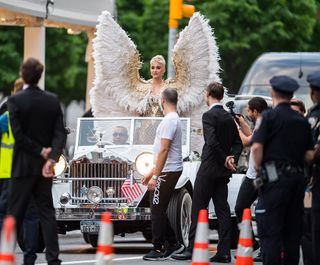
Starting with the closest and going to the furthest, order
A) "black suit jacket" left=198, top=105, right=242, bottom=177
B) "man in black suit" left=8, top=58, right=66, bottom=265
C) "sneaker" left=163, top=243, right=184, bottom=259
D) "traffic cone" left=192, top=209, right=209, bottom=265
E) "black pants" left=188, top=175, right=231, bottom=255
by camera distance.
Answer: "traffic cone" left=192, top=209, right=209, bottom=265 → "man in black suit" left=8, top=58, right=66, bottom=265 → "black suit jacket" left=198, top=105, right=242, bottom=177 → "black pants" left=188, top=175, right=231, bottom=255 → "sneaker" left=163, top=243, right=184, bottom=259

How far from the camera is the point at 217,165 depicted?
15.5m

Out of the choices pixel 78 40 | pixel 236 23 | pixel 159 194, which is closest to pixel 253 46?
pixel 236 23

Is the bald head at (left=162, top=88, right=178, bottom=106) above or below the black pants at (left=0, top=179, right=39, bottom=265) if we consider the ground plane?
above

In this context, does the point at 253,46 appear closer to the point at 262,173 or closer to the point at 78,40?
the point at 78,40

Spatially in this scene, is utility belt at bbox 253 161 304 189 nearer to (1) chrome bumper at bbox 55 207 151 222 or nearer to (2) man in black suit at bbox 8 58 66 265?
(2) man in black suit at bbox 8 58 66 265

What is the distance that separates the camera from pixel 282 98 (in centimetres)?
1196

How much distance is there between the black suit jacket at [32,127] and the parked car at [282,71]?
57.7 feet

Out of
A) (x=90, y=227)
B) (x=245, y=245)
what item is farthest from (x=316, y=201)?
(x=90, y=227)

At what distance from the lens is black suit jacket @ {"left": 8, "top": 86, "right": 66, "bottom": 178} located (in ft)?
40.8

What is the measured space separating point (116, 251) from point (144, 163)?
1333mm

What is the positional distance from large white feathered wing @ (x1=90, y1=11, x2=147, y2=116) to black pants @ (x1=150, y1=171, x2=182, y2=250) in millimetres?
3402

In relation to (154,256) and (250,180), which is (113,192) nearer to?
(154,256)

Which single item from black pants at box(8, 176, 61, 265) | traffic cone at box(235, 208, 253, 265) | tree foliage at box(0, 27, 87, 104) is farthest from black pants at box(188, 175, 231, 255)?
tree foliage at box(0, 27, 87, 104)

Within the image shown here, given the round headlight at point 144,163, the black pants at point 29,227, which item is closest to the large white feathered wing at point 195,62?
the round headlight at point 144,163
